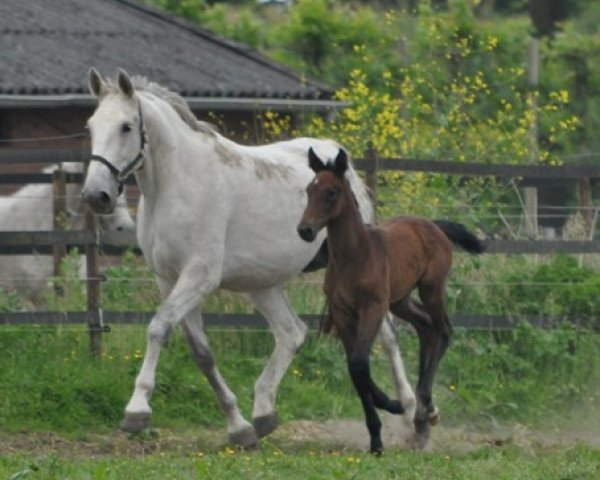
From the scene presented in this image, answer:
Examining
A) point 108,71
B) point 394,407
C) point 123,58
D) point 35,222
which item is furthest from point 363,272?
point 123,58

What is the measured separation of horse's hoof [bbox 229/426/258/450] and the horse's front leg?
2.28 ft

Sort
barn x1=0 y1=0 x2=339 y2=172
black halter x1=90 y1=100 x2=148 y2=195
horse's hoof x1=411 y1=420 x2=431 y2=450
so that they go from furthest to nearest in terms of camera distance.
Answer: barn x1=0 y1=0 x2=339 y2=172 < horse's hoof x1=411 y1=420 x2=431 y2=450 < black halter x1=90 y1=100 x2=148 y2=195

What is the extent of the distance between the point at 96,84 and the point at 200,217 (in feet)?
3.33

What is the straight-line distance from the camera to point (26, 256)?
16344mm

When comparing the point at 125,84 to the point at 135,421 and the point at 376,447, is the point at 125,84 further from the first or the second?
the point at 376,447

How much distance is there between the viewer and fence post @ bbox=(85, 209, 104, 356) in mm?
13750

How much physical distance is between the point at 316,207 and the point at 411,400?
196 centimetres

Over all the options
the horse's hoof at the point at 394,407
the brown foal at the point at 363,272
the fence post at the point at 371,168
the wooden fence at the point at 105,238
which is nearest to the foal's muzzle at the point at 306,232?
the brown foal at the point at 363,272

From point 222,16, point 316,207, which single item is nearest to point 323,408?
point 316,207

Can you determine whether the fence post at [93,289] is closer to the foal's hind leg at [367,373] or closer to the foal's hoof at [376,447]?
the foal's hind leg at [367,373]

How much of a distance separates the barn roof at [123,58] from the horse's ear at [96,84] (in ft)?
26.4

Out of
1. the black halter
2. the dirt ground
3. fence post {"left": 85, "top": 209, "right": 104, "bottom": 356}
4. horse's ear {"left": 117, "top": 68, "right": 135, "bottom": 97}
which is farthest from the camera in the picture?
fence post {"left": 85, "top": 209, "right": 104, "bottom": 356}

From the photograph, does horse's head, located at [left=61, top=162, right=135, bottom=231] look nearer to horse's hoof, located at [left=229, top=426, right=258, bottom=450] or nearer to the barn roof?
the barn roof

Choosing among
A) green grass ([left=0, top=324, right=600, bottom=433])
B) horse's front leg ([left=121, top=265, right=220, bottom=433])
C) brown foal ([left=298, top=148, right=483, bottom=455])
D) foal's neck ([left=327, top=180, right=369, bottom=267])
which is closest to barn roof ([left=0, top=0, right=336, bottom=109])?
green grass ([left=0, top=324, right=600, bottom=433])
